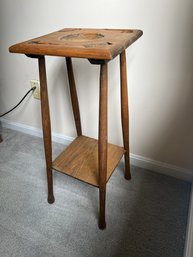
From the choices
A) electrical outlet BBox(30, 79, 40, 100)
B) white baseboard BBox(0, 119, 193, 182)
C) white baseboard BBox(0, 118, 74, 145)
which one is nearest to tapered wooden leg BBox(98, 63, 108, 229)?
white baseboard BBox(0, 119, 193, 182)

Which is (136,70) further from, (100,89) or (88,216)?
(88,216)

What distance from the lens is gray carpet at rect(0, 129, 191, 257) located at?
868 millimetres

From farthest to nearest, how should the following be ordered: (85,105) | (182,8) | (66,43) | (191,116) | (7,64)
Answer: (7,64), (85,105), (191,116), (182,8), (66,43)

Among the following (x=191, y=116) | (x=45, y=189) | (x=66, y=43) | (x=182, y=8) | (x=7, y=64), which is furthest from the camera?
(x=7, y=64)

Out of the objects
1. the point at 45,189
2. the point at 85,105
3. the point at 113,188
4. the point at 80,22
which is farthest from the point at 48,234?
the point at 80,22

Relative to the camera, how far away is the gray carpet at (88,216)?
868 millimetres

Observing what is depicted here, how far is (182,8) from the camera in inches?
33.0

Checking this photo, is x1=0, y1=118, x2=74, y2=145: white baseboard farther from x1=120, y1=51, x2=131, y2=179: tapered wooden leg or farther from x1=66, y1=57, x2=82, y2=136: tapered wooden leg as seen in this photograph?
x1=120, y1=51, x2=131, y2=179: tapered wooden leg

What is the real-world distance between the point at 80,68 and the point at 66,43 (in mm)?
458

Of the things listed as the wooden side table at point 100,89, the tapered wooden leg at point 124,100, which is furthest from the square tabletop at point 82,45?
the tapered wooden leg at point 124,100

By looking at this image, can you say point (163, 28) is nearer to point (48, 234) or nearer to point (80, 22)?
point (80, 22)

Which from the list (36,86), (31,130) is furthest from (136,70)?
(31,130)

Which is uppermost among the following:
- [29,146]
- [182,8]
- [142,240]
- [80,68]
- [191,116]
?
[182,8]

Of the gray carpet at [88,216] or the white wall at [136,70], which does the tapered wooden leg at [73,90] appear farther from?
the gray carpet at [88,216]
